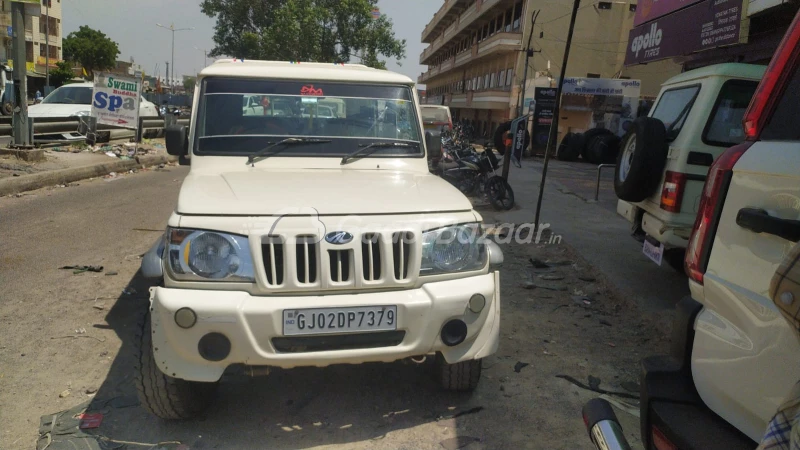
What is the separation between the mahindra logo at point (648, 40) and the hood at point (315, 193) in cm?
986

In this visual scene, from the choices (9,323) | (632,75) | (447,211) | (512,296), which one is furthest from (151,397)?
(632,75)

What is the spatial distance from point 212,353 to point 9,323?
2.43 metres

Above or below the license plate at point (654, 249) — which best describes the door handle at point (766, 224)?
above

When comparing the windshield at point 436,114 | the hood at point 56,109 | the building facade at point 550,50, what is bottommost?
the hood at point 56,109

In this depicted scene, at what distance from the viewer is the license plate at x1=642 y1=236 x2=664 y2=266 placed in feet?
15.8

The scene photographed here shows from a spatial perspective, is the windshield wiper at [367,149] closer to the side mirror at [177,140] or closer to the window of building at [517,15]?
the side mirror at [177,140]

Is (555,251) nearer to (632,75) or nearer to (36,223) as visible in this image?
(36,223)

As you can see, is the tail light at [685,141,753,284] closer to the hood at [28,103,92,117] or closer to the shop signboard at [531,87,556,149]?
the hood at [28,103,92,117]

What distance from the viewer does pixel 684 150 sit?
4.71m

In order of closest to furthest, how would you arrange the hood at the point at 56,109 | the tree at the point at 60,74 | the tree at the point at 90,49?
the hood at the point at 56,109
the tree at the point at 60,74
the tree at the point at 90,49

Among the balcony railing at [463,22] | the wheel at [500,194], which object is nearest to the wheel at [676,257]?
the wheel at [500,194]

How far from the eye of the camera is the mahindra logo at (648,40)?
11660 millimetres

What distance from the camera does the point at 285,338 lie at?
104 inches

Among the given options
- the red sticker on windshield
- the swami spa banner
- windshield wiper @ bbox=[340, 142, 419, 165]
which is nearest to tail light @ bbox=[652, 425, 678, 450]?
windshield wiper @ bbox=[340, 142, 419, 165]
